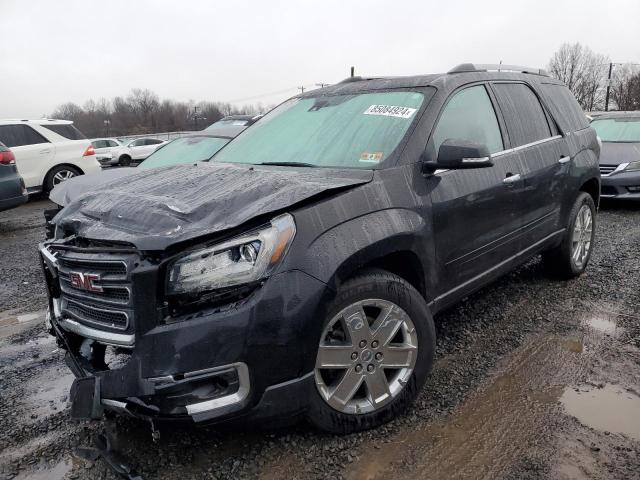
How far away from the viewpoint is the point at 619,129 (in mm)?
9453

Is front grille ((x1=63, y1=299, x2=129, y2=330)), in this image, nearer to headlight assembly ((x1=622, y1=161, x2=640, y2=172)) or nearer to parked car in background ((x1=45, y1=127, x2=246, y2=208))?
parked car in background ((x1=45, y1=127, x2=246, y2=208))

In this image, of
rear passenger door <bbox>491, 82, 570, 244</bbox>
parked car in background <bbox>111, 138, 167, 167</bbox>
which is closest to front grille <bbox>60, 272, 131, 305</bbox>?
rear passenger door <bbox>491, 82, 570, 244</bbox>

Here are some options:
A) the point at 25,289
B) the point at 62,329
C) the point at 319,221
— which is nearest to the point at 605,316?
the point at 319,221

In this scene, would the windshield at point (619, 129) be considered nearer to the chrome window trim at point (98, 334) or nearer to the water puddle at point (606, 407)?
the water puddle at point (606, 407)

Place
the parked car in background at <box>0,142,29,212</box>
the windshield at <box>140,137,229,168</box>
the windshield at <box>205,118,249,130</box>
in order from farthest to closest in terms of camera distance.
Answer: the windshield at <box>205,118,249,130</box>, the parked car in background at <box>0,142,29,212</box>, the windshield at <box>140,137,229,168</box>

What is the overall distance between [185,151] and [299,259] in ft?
16.0

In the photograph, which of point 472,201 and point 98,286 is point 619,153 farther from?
point 98,286

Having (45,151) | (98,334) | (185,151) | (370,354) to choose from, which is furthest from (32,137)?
(370,354)

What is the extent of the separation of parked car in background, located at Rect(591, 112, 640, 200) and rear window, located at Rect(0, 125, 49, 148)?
10.8 m

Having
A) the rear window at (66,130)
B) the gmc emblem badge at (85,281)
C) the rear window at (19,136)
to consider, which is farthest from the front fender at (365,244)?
the rear window at (66,130)

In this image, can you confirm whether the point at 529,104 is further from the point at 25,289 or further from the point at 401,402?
the point at 25,289

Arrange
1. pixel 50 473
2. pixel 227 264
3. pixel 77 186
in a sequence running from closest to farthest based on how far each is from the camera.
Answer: pixel 227 264, pixel 50 473, pixel 77 186

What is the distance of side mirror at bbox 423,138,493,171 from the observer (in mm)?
2711

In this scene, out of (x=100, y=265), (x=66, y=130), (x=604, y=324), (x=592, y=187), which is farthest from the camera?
(x=66, y=130)
